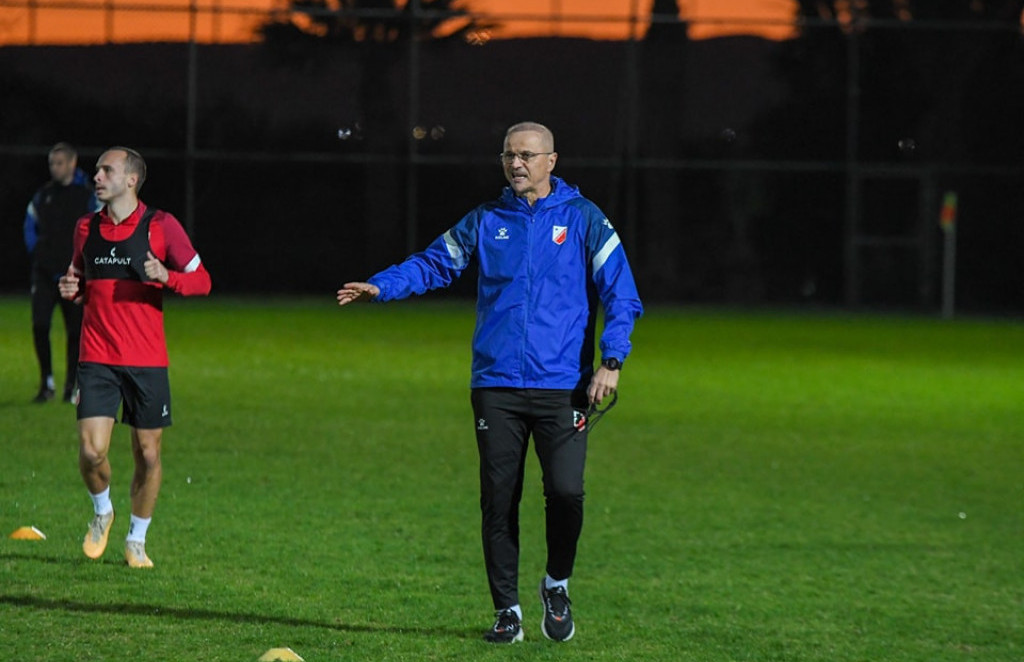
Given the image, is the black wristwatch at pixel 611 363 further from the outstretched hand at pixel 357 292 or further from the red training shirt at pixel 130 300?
the red training shirt at pixel 130 300

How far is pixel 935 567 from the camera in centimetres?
863

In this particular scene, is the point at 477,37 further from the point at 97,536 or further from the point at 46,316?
the point at 97,536

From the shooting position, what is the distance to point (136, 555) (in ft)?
26.2

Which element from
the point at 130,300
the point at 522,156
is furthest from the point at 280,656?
the point at 130,300

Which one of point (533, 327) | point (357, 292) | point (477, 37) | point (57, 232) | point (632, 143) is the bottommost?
point (533, 327)

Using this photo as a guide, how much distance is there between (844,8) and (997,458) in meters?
25.9

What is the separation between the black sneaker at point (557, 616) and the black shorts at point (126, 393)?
2.08 meters

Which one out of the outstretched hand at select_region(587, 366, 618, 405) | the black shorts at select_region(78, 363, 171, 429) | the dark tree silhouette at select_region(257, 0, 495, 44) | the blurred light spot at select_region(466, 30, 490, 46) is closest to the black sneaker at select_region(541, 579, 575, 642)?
the outstretched hand at select_region(587, 366, 618, 405)

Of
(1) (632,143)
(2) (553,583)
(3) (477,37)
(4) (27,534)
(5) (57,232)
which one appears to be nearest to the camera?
(2) (553,583)

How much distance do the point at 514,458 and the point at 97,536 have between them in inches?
93.4

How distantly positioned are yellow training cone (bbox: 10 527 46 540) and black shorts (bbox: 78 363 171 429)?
1.04 metres

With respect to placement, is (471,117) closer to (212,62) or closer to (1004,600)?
(212,62)

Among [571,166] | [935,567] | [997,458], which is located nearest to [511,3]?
[571,166]

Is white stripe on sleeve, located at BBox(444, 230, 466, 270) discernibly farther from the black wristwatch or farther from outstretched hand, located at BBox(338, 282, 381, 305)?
the black wristwatch
